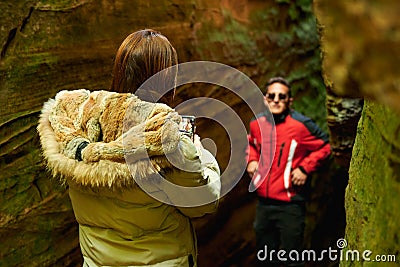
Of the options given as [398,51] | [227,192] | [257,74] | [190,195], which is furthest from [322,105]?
[398,51]

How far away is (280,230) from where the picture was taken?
368 cm

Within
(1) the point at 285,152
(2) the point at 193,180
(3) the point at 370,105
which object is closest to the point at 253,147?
(1) the point at 285,152

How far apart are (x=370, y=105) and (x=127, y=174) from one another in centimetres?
90

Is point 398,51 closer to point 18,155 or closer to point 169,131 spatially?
point 169,131

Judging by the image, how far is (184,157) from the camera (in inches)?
67.8

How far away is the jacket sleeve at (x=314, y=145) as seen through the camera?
3.67m

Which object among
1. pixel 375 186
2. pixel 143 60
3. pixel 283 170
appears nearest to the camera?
pixel 375 186

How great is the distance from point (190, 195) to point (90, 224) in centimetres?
40

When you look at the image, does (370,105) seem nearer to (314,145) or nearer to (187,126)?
(187,126)

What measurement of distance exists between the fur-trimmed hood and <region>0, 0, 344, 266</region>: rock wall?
4.03ft

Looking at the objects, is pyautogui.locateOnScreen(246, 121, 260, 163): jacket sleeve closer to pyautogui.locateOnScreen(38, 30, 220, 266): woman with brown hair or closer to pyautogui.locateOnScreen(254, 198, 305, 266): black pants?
pyautogui.locateOnScreen(254, 198, 305, 266): black pants

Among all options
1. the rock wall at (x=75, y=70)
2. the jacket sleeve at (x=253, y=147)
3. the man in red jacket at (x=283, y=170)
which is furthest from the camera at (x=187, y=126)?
the jacket sleeve at (x=253, y=147)

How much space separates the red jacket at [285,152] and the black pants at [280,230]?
7 centimetres

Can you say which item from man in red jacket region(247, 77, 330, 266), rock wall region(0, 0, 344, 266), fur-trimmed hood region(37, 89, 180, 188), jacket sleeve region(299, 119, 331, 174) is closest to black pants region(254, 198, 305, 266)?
man in red jacket region(247, 77, 330, 266)
